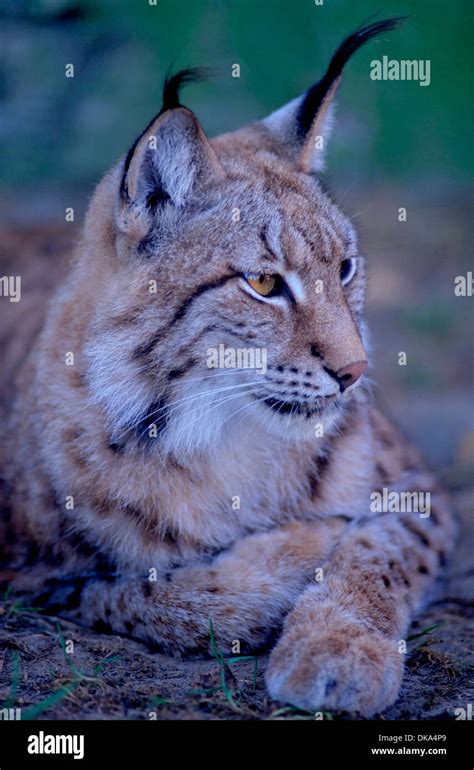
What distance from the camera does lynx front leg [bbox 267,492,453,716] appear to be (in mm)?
2863

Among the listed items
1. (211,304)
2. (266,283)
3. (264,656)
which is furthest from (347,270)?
(264,656)

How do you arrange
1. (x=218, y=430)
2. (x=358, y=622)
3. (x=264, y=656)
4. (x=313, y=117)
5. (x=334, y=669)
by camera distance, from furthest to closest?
(x=313, y=117) < (x=218, y=430) < (x=264, y=656) < (x=358, y=622) < (x=334, y=669)

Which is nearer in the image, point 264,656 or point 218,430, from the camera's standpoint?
point 264,656

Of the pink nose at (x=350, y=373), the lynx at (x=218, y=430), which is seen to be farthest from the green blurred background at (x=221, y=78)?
the pink nose at (x=350, y=373)

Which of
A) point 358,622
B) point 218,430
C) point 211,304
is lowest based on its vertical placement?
point 358,622

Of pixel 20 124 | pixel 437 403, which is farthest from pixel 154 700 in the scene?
pixel 20 124

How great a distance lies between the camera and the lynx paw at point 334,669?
9.36 ft

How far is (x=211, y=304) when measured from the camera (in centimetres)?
325

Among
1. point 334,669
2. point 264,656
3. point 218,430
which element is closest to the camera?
point 334,669

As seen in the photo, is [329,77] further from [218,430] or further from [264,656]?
[264,656]

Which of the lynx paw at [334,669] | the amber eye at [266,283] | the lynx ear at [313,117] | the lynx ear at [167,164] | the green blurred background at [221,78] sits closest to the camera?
the lynx paw at [334,669]

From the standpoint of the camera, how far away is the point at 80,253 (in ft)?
12.0

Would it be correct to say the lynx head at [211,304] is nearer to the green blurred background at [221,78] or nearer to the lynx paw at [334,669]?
the lynx paw at [334,669]

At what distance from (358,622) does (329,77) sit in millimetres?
1971
